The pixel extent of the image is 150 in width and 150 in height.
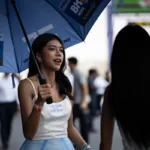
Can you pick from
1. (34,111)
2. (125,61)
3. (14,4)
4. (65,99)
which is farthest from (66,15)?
(125,61)

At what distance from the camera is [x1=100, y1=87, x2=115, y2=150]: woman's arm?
368 centimetres

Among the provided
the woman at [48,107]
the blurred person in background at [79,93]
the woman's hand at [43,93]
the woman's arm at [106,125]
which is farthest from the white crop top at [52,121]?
the blurred person in background at [79,93]

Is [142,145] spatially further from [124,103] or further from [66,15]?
[66,15]

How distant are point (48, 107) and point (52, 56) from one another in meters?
0.40

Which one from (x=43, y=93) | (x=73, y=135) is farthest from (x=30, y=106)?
(x=73, y=135)

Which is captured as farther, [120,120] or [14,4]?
[14,4]

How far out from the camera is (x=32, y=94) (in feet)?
14.9

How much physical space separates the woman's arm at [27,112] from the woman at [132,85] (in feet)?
2.72

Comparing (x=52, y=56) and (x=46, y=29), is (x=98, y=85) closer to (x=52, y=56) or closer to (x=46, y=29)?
(x=46, y=29)

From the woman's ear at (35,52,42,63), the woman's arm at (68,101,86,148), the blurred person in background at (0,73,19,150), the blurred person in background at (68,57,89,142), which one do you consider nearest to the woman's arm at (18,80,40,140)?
the woman's ear at (35,52,42,63)

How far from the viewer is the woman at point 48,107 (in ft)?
14.5

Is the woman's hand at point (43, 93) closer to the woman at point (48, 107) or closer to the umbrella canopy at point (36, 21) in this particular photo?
the woman at point (48, 107)

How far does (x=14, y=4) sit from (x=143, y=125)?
186 cm

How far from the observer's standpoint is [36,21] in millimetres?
5160
